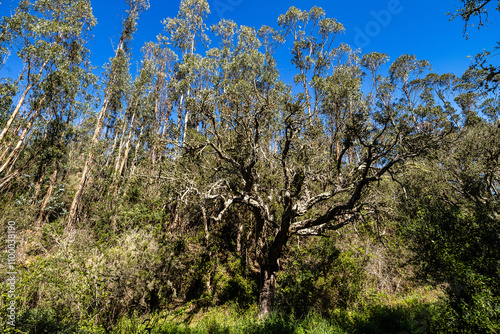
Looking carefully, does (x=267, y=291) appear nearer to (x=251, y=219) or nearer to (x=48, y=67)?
(x=251, y=219)

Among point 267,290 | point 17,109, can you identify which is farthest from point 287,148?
point 17,109

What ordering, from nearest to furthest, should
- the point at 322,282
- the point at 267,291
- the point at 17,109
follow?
the point at 267,291 → the point at 322,282 → the point at 17,109

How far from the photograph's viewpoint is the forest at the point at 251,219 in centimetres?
510

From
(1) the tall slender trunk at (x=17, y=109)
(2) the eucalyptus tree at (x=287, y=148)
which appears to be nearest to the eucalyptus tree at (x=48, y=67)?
(1) the tall slender trunk at (x=17, y=109)

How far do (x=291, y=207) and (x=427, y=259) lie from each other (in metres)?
3.74

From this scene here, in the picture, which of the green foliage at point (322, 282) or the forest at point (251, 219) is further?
the green foliage at point (322, 282)

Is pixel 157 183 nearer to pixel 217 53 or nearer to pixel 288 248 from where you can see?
pixel 288 248

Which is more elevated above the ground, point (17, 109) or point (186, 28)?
point (186, 28)

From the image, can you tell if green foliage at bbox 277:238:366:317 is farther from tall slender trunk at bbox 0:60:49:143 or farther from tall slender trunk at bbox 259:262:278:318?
tall slender trunk at bbox 0:60:49:143

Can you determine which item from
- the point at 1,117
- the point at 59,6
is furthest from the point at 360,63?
the point at 1,117

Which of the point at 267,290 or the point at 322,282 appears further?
the point at 322,282

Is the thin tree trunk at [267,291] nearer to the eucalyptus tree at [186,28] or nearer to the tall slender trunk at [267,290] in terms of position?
the tall slender trunk at [267,290]

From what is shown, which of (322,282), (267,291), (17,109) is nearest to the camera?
(267,291)

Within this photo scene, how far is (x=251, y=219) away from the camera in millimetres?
11398
